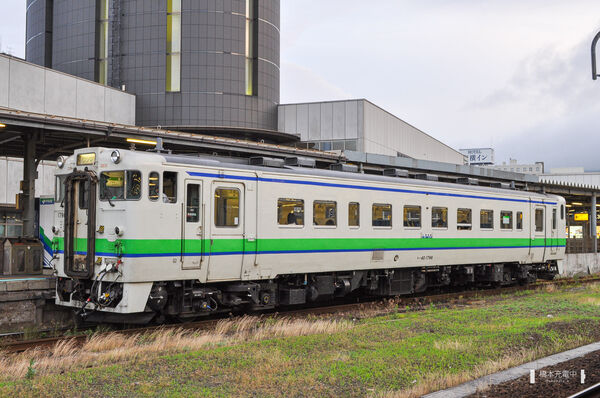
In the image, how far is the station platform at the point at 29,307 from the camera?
538 inches

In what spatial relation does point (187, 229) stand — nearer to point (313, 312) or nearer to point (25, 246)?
point (313, 312)

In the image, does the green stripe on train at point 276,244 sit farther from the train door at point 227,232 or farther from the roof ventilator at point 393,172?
the roof ventilator at point 393,172

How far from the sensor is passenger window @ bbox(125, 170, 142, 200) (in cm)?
1295

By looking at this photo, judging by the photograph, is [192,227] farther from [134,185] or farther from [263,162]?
[263,162]

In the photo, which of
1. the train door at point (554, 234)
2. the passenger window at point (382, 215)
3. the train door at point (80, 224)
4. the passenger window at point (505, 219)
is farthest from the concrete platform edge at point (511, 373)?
the train door at point (554, 234)

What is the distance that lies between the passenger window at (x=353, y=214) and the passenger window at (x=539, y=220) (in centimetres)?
998

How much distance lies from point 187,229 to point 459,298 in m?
10.4

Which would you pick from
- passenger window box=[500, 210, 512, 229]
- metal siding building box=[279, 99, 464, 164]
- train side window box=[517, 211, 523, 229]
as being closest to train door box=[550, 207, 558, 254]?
train side window box=[517, 211, 523, 229]

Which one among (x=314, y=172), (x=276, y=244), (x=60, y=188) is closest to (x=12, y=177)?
(x=60, y=188)

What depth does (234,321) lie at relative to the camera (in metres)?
14.1

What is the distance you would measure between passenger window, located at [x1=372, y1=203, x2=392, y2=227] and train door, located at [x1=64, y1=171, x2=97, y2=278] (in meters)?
7.75

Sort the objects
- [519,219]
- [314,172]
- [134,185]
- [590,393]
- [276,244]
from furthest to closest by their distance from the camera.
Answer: [519,219], [314,172], [276,244], [134,185], [590,393]

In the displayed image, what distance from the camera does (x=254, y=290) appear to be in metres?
14.9

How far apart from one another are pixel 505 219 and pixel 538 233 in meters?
2.55
